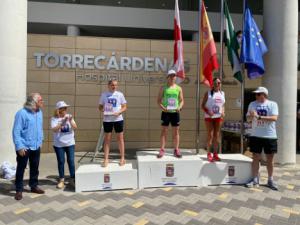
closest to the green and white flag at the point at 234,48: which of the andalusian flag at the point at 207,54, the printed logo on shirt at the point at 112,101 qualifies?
the andalusian flag at the point at 207,54

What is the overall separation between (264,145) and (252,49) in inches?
98.1

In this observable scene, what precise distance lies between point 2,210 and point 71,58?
593cm

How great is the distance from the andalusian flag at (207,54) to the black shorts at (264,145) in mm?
1712

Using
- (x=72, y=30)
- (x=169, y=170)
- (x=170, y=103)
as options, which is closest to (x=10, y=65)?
(x=170, y=103)

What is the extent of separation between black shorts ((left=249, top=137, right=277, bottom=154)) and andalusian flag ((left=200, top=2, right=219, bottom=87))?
5.62 feet

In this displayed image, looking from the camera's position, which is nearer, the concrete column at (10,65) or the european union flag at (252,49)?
the concrete column at (10,65)

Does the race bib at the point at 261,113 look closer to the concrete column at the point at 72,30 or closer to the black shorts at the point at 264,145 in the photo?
the black shorts at the point at 264,145

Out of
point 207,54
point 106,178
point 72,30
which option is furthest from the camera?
point 72,30

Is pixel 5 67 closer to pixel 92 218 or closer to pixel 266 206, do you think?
pixel 92 218

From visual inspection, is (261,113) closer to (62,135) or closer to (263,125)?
(263,125)

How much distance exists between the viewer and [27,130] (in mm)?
5059

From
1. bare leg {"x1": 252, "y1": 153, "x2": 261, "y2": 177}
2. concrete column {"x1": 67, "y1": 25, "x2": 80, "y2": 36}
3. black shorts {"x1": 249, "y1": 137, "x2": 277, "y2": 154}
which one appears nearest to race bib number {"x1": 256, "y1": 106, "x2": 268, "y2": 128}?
black shorts {"x1": 249, "y1": 137, "x2": 277, "y2": 154}

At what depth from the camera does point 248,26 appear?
7168 millimetres

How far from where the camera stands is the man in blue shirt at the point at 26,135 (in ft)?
16.2
